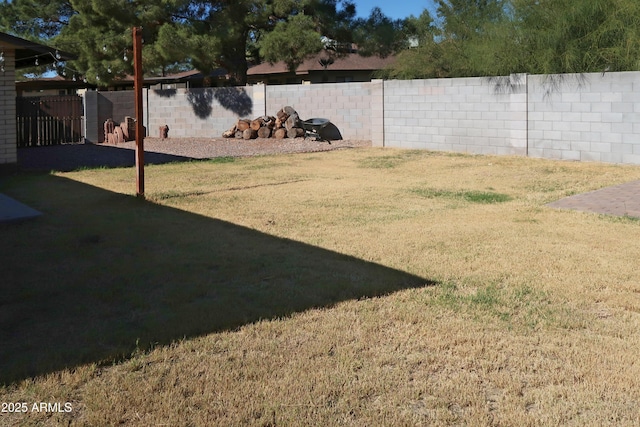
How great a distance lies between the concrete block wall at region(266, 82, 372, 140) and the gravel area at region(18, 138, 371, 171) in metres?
0.62

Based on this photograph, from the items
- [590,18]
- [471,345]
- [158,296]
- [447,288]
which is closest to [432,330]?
[471,345]

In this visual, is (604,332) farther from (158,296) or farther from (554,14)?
(554,14)

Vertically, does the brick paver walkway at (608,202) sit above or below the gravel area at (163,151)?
below

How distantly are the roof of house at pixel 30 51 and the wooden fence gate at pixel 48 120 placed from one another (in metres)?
6.18

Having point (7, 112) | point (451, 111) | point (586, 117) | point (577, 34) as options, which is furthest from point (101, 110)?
point (586, 117)

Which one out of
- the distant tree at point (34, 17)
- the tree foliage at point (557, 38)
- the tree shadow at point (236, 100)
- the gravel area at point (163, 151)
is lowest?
the gravel area at point (163, 151)

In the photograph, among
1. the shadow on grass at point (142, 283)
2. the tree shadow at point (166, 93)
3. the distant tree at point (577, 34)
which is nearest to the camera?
the shadow on grass at point (142, 283)

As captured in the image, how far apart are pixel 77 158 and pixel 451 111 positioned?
10473 mm

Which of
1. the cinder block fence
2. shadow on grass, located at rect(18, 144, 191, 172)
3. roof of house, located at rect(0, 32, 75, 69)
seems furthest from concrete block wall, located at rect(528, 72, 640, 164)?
roof of house, located at rect(0, 32, 75, 69)

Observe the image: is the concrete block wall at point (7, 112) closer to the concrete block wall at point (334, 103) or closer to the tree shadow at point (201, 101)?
the concrete block wall at point (334, 103)

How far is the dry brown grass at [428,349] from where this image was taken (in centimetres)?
414

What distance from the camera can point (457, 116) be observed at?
20.8 meters

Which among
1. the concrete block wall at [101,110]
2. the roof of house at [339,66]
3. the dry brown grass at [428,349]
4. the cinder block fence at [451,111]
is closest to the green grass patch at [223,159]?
the cinder block fence at [451,111]

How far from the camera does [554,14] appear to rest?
59.3 feet
